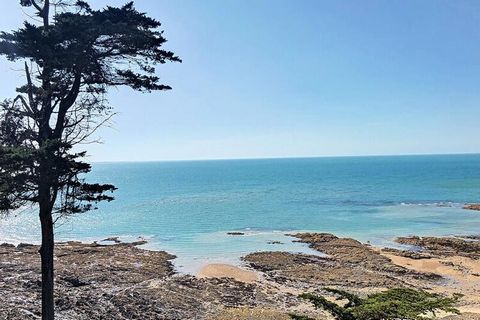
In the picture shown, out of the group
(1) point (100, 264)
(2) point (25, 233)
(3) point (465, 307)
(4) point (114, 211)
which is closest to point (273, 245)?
(1) point (100, 264)

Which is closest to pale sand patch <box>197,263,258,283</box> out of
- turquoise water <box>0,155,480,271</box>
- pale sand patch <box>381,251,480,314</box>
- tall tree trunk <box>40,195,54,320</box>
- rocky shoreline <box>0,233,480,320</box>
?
rocky shoreline <box>0,233,480,320</box>

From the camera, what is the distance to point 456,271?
30.9 meters

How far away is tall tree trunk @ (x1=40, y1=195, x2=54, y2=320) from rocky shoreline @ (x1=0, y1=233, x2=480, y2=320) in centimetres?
456

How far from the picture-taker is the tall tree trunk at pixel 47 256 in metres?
12.2

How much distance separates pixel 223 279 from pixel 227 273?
6.98 feet

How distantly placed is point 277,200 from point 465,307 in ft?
193

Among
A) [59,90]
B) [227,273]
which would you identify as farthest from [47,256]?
[227,273]

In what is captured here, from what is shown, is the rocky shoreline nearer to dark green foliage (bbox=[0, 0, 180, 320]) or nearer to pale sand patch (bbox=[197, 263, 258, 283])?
pale sand patch (bbox=[197, 263, 258, 283])

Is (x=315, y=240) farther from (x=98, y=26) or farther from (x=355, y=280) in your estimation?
(x=98, y=26)

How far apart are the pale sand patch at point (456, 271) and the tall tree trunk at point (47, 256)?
2003 centimetres

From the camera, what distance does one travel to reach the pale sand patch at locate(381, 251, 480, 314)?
25.0 metres

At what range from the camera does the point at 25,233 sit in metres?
49.6

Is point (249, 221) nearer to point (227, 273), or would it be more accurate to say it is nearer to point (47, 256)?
point (227, 273)

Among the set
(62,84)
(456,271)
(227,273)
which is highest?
(62,84)
